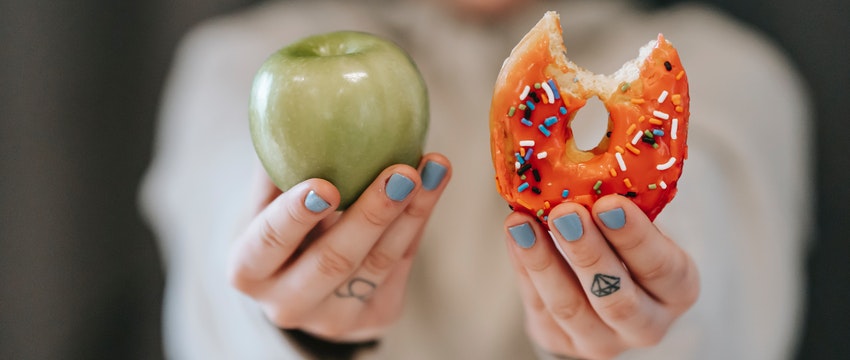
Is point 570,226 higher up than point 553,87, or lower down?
lower down

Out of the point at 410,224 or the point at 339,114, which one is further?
the point at 410,224

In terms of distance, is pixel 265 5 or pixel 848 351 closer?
pixel 265 5

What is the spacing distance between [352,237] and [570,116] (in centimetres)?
31

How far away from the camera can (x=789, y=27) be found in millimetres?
1845

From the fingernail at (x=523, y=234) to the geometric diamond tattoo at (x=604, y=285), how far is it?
9 centimetres

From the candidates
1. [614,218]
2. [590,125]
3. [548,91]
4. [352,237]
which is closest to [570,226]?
[614,218]

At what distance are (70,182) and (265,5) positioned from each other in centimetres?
80

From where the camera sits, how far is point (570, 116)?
82 cm

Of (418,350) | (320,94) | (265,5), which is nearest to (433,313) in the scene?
(418,350)

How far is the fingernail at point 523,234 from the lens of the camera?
79 centimetres

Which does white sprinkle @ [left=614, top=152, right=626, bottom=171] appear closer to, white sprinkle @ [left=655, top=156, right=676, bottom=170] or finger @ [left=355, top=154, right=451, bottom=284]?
white sprinkle @ [left=655, top=156, right=676, bottom=170]

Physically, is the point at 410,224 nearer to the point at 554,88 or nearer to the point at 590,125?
the point at 554,88

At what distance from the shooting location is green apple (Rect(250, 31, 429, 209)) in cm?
81

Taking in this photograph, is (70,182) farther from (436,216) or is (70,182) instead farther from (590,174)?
(590,174)
